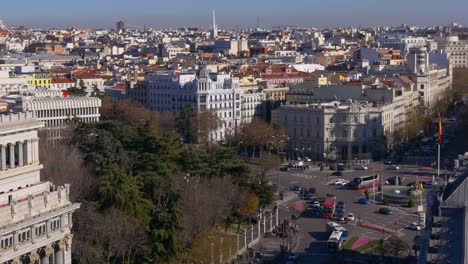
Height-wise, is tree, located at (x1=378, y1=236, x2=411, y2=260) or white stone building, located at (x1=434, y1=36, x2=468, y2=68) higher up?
white stone building, located at (x1=434, y1=36, x2=468, y2=68)

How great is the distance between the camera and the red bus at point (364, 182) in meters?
49.6

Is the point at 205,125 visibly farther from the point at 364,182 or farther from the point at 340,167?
the point at 364,182

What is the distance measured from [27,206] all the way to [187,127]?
129 ft

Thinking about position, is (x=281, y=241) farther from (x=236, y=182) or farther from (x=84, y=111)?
(x=84, y=111)

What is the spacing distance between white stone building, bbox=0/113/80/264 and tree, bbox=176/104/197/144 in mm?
35627

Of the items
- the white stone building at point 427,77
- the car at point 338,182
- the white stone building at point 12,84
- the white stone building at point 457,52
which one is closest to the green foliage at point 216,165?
the car at point 338,182

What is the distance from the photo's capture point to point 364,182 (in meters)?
49.8

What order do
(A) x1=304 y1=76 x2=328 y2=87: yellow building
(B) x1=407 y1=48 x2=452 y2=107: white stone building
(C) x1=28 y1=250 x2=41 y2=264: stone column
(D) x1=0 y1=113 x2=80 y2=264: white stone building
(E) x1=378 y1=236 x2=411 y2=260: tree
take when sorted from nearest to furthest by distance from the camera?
(D) x1=0 y1=113 x2=80 y2=264: white stone building, (C) x1=28 y1=250 x2=41 y2=264: stone column, (E) x1=378 y1=236 x2=411 y2=260: tree, (A) x1=304 y1=76 x2=328 y2=87: yellow building, (B) x1=407 y1=48 x2=452 y2=107: white stone building

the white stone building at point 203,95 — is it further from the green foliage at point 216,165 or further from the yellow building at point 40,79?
the green foliage at point 216,165

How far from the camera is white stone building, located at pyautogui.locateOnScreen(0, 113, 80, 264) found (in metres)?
22.1

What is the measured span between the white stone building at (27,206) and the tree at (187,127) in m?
35.6

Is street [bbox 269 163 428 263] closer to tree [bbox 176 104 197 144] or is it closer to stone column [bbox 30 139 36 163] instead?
tree [bbox 176 104 197 144]

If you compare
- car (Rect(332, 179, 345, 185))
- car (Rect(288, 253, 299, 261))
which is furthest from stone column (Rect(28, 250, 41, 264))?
car (Rect(332, 179, 345, 185))

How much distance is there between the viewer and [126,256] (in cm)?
2972
